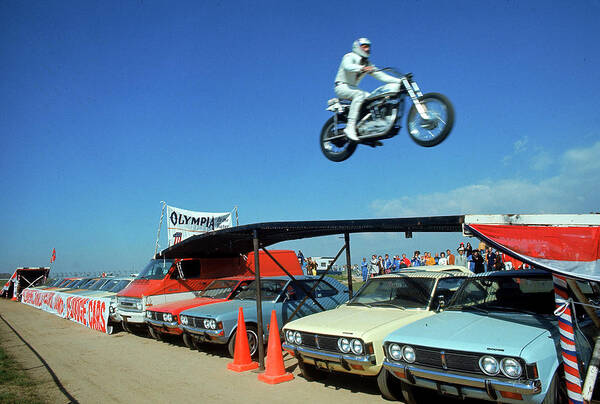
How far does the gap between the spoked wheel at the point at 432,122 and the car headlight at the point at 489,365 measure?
8.39 feet

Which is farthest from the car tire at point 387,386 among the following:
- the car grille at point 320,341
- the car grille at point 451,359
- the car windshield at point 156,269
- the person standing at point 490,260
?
the person standing at point 490,260

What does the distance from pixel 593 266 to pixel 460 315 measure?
1.75 meters

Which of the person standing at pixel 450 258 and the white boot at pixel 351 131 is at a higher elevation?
the white boot at pixel 351 131

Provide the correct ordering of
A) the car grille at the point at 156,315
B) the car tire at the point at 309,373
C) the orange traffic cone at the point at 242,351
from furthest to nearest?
the car grille at the point at 156,315 → the orange traffic cone at the point at 242,351 → the car tire at the point at 309,373

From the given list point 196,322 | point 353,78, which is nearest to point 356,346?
point 353,78

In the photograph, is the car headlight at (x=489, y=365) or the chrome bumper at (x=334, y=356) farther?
the chrome bumper at (x=334, y=356)

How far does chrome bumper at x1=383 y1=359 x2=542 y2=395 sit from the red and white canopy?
45.8 inches

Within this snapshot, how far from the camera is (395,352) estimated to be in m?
4.93

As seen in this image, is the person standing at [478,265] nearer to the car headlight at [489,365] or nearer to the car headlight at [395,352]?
the car headlight at [395,352]

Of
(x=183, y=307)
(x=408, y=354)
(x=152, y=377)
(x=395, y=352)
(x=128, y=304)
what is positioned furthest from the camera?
(x=128, y=304)

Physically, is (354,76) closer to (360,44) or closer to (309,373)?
(360,44)

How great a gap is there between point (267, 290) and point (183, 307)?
210cm

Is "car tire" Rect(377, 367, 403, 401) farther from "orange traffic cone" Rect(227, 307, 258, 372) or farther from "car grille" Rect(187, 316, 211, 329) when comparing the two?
"car grille" Rect(187, 316, 211, 329)

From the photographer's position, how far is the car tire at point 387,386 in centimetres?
541
